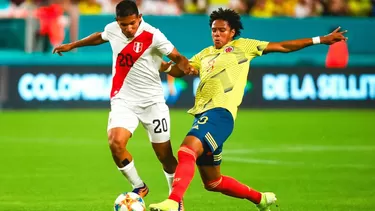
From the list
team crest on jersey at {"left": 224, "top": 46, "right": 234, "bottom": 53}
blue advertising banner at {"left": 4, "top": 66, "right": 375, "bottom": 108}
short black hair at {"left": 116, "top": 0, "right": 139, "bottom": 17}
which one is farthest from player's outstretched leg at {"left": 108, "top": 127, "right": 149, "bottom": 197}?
blue advertising banner at {"left": 4, "top": 66, "right": 375, "bottom": 108}

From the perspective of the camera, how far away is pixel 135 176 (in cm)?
891

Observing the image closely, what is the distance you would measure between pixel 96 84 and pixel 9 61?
2.04 metres

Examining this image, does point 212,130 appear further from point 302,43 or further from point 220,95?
point 302,43

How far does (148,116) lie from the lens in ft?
29.9

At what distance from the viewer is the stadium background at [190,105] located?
428 inches

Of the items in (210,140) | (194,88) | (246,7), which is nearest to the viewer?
(210,140)

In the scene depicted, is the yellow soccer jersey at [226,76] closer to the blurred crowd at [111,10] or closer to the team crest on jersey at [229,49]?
the team crest on jersey at [229,49]

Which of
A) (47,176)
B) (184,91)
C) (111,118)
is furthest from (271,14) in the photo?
(111,118)

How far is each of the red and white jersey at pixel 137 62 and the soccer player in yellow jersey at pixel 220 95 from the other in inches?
13.1

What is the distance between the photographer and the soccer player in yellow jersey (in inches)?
324

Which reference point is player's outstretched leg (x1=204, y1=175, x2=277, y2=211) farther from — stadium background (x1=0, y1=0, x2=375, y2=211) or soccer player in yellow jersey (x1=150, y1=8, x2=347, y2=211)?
stadium background (x1=0, y1=0, x2=375, y2=211)

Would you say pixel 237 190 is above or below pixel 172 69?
below

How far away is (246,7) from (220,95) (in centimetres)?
1736

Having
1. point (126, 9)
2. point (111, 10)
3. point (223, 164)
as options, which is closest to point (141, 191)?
point (126, 9)
